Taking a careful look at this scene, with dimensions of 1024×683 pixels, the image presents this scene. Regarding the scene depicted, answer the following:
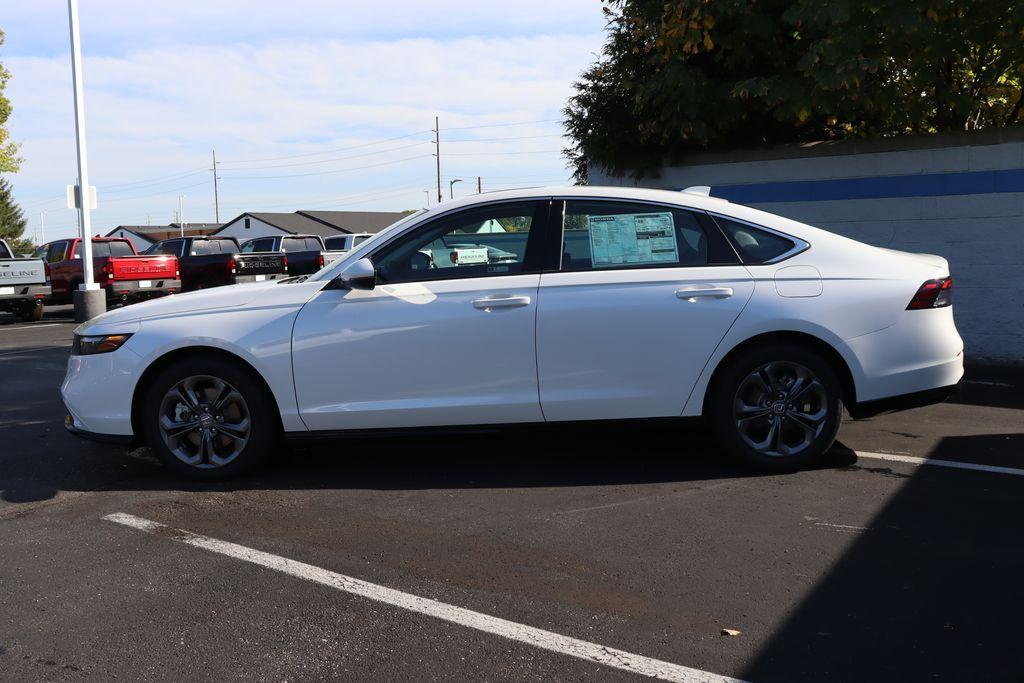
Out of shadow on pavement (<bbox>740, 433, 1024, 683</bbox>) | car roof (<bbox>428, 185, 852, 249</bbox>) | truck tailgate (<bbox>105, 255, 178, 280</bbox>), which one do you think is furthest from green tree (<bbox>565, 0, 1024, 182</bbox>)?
truck tailgate (<bbox>105, 255, 178, 280</bbox>)

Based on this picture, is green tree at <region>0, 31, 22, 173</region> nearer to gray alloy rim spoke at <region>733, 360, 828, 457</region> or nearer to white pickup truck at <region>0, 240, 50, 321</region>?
white pickup truck at <region>0, 240, 50, 321</region>

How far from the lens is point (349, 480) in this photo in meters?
5.87

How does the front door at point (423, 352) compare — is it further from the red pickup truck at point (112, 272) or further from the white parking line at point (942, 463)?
the red pickup truck at point (112, 272)

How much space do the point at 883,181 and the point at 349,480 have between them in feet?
22.7

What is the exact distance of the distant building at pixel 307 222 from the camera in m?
79.2

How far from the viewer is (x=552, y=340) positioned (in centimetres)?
559

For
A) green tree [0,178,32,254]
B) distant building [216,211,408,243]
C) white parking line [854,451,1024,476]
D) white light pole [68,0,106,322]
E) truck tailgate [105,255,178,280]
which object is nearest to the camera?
white parking line [854,451,1024,476]

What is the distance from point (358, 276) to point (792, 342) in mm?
2460

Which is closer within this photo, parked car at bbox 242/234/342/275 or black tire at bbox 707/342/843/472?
black tire at bbox 707/342/843/472

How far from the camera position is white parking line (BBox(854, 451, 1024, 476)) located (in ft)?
18.7

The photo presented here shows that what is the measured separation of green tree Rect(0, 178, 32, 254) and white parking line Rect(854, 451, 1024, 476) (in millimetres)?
61502

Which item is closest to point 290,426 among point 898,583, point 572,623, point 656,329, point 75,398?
point 75,398

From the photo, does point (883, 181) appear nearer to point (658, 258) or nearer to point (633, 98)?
point (633, 98)

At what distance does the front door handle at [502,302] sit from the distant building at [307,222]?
72.6 m
